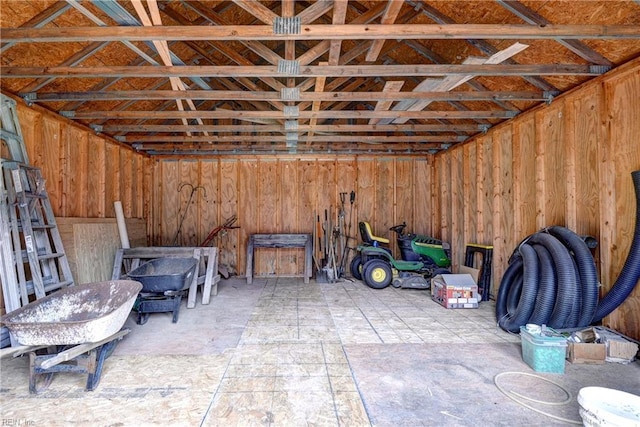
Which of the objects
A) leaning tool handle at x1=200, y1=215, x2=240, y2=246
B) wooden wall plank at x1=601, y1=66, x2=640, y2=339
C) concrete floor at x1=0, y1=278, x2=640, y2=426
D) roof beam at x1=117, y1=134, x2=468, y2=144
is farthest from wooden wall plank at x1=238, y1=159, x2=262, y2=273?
wooden wall plank at x1=601, y1=66, x2=640, y2=339

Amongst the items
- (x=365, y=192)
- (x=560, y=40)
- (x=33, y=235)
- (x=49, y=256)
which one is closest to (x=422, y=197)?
(x=365, y=192)

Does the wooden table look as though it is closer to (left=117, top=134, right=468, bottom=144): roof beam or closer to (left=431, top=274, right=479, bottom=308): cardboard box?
(left=117, top=134, right=468, bottom=144): roof beam

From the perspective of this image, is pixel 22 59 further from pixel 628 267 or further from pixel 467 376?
pixel 628 267

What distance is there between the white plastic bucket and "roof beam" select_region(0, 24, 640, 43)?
2.61m

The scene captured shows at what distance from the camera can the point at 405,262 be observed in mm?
6113

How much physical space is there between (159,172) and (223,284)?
2.92m

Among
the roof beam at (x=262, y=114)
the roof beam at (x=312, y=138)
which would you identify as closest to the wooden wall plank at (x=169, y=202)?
the roof beam at (x=312, y=138)

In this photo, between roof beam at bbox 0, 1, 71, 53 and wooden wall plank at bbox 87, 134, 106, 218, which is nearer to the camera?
roof beam at bbox 0, 1, 71, 53

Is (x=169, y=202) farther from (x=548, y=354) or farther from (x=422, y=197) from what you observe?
(x=548, y=354)

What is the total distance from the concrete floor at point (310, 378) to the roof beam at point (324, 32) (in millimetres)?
2722

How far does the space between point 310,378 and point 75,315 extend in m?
2.16

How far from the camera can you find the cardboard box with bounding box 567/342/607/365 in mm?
2795

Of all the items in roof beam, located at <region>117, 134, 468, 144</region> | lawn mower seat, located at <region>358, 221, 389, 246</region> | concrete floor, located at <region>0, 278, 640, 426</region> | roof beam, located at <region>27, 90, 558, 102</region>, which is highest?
roof beam, located at <region>27, 90, 558, 102</region>

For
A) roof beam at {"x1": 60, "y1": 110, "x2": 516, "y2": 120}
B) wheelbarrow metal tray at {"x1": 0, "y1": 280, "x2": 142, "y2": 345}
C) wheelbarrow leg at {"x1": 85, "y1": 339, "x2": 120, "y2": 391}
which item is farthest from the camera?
roof beam at {"x1": 60, "y1": 110, "x2": 516, "y2": 120}
